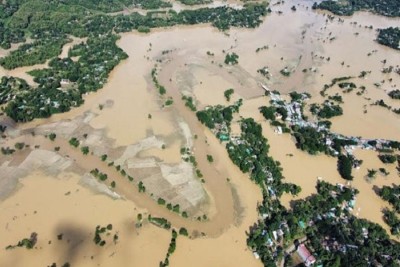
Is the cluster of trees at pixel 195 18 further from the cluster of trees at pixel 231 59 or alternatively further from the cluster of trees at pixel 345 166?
the cluster of trees at pixel 345 166

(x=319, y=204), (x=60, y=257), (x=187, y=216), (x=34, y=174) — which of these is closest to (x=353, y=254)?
(x=319, y=204)

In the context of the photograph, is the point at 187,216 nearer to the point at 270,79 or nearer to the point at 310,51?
the point at 270,79

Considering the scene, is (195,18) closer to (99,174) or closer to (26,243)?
(99,174)

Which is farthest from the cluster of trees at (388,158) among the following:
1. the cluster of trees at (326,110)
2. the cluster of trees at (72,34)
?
the cluster of trees at (72,34)

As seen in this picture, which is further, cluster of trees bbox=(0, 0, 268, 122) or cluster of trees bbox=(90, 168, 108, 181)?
cluster of trees bbox=(0, 0, 268, 122)

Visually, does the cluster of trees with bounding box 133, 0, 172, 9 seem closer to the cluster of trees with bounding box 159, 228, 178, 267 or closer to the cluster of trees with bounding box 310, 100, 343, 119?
the cluster of trees with bounding box 310, 100, 343, 119

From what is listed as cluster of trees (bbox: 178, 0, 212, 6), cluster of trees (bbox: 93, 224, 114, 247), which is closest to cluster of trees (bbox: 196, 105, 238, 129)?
cluster of trees (bbox: 93, 224, 114, 247)
